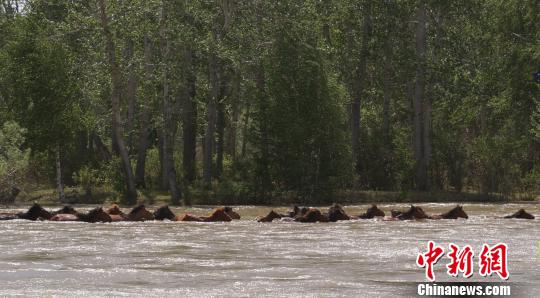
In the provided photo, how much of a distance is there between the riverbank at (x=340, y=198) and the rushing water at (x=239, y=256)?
13.9 m

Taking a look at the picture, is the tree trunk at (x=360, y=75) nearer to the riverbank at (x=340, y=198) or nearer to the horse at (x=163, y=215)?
the riverbank at (x=340, y=198)

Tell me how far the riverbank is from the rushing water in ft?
45.7

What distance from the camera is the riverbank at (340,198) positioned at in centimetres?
4634

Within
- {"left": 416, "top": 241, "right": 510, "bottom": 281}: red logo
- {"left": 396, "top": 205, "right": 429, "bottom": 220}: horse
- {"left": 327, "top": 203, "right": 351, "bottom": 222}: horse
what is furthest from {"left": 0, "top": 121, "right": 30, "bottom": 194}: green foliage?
{"left": 416, "top": 241, "right": 510, "bottom": 281}: red logo

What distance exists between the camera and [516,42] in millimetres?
57344

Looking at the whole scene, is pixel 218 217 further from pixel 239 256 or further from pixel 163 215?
pixel 239 256

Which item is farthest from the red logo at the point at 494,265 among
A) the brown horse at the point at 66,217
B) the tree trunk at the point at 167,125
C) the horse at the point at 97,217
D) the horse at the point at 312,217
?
the tree trunk at the point at 167,125

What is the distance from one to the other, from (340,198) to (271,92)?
18.9 feet

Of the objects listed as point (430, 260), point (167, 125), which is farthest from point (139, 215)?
point (430, 260)

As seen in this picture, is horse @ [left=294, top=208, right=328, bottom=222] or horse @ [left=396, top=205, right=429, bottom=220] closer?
horse @ [left=294, top=208, right=328, bottom=222]

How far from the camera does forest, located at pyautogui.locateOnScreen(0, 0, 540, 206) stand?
46.6m

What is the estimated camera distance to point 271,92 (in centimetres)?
4697

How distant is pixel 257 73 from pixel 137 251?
33.5 m

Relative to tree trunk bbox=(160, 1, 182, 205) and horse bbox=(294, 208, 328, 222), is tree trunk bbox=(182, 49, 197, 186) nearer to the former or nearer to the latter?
tree trunk bbox=(160, 1, 182, 205)
